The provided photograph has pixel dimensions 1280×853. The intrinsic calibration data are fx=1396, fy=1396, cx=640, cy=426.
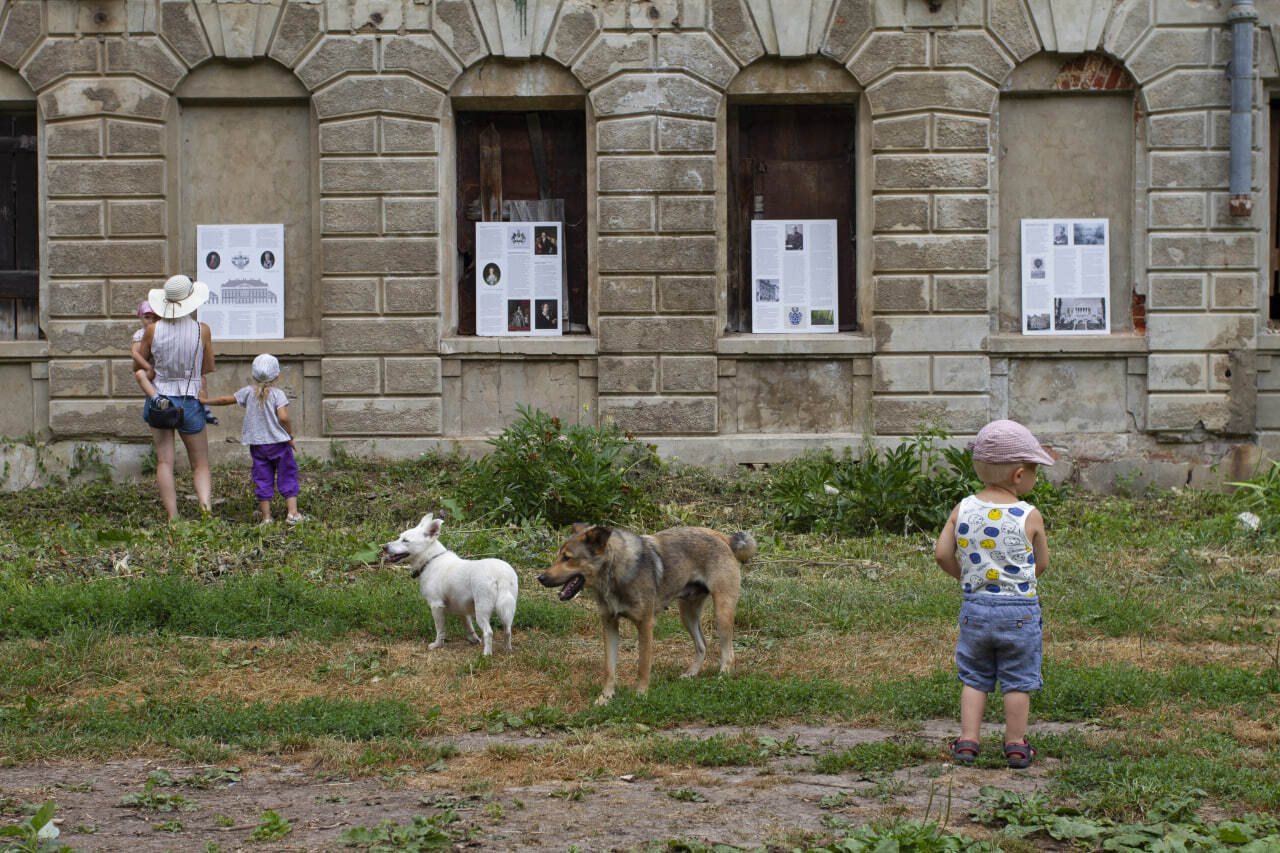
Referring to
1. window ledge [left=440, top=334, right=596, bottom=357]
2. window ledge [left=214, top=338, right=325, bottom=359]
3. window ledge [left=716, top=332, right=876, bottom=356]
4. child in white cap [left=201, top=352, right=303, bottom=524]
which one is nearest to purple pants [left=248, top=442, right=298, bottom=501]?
child in white cap [left=201, top=352, right=303, bottom=524]

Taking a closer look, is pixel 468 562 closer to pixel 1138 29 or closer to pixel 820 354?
pixel 820 354

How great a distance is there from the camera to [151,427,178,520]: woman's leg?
11.6 metres

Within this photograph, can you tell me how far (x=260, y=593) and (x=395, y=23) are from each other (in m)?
6.95

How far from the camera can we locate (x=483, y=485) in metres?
11.7

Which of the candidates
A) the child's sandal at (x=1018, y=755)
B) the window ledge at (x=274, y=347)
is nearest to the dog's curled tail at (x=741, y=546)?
the child's sandal at (x=1018, y=755)

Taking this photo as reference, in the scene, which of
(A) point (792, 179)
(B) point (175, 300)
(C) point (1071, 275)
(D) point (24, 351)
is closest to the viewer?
(B) point (175, 300)

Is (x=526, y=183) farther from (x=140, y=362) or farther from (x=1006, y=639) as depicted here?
(x=1006, y=639)

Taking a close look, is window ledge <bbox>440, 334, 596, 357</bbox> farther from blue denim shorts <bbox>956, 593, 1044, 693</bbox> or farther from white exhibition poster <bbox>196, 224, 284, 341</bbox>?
blue denim shorts <bbox>956, 593, 1044, 693</bbox>

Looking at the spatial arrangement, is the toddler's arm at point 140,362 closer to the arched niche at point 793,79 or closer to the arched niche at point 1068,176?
the arched niche at point 793,79

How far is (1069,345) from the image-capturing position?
13.6 meters

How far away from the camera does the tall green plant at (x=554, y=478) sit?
1119cm

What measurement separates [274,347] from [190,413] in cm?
205

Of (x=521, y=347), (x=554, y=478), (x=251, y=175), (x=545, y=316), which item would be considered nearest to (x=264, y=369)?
(x=554, y=478)

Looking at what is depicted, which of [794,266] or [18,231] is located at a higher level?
[18,231]
